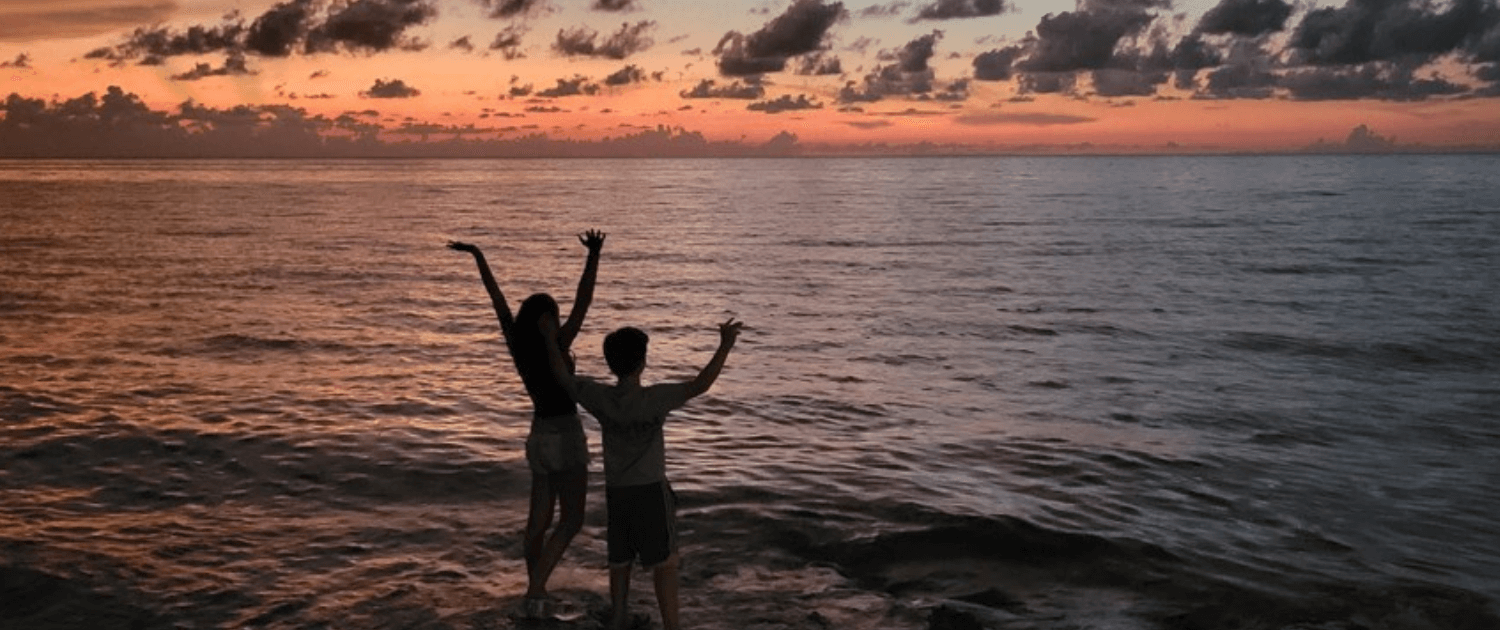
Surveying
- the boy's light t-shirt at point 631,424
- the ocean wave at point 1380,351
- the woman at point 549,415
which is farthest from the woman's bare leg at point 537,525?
the ocean wave at point 1380,351

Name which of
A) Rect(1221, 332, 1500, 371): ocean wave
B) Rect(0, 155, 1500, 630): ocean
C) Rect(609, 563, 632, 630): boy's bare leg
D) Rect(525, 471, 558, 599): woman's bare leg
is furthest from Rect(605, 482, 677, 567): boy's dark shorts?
Rect(1221, 332, 1500, 371): ocean wave

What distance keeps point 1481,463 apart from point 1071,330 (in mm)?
12024

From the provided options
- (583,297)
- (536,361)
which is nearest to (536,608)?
(536,361)

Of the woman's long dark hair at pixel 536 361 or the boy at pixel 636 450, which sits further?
the woman's long dark hair at pixel 536 361

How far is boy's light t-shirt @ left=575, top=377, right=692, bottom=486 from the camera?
21.5 ft

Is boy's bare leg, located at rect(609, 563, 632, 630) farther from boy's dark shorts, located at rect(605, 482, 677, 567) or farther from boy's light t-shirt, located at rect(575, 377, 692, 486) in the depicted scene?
boy's light t-shirt, located at rect(575, 377, 692, 486)

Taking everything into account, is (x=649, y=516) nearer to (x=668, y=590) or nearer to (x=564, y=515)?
(x=668, y=590)

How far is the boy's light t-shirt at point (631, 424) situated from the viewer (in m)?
6.55

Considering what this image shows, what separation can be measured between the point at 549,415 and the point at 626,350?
1.06m

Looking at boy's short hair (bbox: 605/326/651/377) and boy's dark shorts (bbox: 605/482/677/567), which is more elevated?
boy's short hair (bbox: 605/326/651/377)

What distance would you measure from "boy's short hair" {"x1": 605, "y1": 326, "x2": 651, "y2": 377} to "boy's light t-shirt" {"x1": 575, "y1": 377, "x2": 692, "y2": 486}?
0.46 feet

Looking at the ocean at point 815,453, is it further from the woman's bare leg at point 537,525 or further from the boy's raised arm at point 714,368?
the boy's raised arm at point 714,368

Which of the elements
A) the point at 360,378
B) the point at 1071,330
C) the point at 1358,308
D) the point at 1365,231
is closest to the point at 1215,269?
the point at 1358,308

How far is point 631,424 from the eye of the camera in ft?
Answer: 21.7
